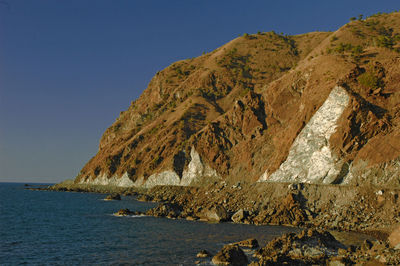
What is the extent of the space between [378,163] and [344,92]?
13987mm

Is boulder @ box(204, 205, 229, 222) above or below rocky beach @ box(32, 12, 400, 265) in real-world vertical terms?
below

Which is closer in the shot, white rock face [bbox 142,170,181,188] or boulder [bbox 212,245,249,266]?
boulder [bbox 212,245,249,266]

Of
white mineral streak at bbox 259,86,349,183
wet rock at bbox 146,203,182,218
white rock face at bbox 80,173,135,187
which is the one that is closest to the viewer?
white mineral streak at bbox 259,86,349,183

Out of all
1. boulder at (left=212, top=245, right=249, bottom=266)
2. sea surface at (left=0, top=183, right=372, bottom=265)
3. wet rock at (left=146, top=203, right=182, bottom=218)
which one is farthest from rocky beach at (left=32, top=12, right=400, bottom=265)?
sea surface at (left=0, top=183, right=372, bottom=265)

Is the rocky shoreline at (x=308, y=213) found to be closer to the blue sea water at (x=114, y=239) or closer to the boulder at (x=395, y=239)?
the boulder at (x=395, y=239)

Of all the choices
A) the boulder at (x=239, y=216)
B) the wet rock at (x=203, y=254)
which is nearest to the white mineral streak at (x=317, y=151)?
the boulder at (x=239, y=216)

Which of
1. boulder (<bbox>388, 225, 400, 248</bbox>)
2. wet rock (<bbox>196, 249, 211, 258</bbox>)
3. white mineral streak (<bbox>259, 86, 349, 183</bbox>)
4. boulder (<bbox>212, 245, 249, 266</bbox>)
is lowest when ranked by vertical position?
wet rock (<bbox>196, 249, 211, 258</bbox>)

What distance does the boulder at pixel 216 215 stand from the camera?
1786 inches

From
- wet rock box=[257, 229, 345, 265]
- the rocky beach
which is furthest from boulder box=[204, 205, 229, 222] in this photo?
wet rock box=[257, 229, 345, 265]

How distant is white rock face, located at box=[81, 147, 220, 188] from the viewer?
79312mm

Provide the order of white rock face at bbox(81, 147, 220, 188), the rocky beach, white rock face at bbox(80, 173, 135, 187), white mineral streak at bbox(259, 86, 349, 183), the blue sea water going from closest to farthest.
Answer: the blue sea water, the rocky beach, white mineral streak at bbox(259, 86, 349, 183), white rock face at bbox(81, 147, 220, 188), white rock face at bbox(80, 173, 135, 187)

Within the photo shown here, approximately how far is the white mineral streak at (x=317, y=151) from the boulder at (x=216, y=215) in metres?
12.0

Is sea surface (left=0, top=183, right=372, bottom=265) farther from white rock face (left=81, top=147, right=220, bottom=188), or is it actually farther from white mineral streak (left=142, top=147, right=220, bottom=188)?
white rock face (left=81, top=147, right=220, bottom=188)

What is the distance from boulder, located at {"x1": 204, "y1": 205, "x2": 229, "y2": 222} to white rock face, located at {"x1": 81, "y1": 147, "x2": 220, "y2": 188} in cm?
2708
